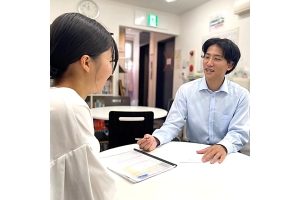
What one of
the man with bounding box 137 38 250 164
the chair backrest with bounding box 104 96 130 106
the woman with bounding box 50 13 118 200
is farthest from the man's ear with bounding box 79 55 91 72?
the chair backrest with bounding box 104 96 130 106

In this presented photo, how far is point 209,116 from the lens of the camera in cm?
109

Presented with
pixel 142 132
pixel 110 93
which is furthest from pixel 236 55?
pixel 110 93

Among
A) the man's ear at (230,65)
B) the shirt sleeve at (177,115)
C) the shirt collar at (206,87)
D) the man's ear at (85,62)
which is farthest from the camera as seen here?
the shirt sleeve at (177,115)

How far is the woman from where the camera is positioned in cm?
33

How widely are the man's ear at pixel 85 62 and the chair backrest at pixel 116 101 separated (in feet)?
7.71

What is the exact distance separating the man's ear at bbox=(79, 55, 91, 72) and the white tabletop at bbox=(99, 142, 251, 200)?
1.20ft

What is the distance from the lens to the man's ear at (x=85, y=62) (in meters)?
0.46

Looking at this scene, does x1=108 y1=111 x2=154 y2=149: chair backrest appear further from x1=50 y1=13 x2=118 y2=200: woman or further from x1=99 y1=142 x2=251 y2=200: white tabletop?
x1=50 y1=13 x2=118 y2=200: woman

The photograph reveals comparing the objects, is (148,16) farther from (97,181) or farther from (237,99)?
(97,181)

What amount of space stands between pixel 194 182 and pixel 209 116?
0.54 meters

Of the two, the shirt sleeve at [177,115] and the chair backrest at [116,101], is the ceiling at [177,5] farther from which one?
the chair backrest at [116,101]

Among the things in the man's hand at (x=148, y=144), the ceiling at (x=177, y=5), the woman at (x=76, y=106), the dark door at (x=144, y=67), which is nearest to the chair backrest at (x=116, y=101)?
the dark door at (x=144, y=67)
